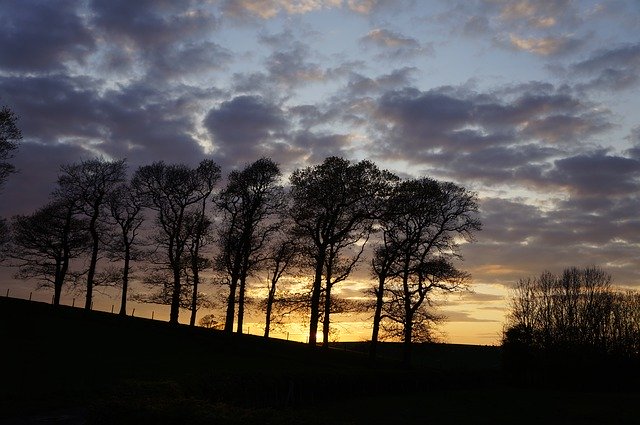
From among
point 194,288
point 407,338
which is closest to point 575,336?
point 407,338

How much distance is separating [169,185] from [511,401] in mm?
36635

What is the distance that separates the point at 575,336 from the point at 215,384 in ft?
180

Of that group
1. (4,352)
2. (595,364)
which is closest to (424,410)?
(4,352)

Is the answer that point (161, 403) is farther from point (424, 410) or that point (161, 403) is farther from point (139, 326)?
point (139, 326)

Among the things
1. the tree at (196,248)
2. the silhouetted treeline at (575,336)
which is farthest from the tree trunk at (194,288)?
the silhouetted treeline at (575,336)

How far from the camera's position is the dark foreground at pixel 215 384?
1633 cm

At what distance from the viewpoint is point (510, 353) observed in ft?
197

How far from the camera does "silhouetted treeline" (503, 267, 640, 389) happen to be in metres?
57.4

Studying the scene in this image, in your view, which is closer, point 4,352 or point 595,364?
point 4,352

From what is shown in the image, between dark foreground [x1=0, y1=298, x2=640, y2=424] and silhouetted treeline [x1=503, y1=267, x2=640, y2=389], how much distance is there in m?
2.97

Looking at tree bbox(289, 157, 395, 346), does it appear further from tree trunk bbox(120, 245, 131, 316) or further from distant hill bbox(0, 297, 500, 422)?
tree trunk bbox(120, 245, 131, 316)

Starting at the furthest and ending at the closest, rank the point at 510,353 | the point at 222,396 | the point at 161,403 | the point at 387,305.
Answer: the point at 510,353 → the point at 387,305 → the point at 222,396 → the point at 161,403

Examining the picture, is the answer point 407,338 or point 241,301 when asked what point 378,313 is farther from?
point 241,301

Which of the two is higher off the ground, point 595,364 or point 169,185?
point 169,185
